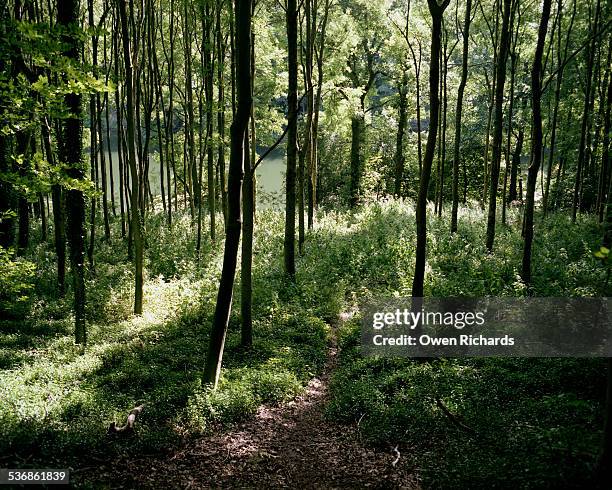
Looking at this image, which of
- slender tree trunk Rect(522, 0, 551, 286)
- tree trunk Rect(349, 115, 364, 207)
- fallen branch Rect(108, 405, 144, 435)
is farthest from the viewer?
tree trunk Rect(349, 115, 364, 207)

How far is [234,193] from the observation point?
23.2ft

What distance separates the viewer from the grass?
566 cm

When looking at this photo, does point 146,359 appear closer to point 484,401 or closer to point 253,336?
point 253,336

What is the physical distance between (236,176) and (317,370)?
4.40 meters

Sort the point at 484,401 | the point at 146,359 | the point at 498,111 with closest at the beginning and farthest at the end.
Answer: the point at 484,401, the point at 146,359, the point at 498,111

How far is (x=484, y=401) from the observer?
6.79 meters

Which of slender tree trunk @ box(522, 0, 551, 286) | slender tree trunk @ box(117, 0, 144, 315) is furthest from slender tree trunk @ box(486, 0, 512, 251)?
slender tree trunk @ box(117, 0, 144, 315)

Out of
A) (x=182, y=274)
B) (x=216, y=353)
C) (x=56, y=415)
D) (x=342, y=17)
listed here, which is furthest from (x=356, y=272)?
(x=342, y=17)

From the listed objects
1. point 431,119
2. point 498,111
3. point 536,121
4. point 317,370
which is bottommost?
point 317,370

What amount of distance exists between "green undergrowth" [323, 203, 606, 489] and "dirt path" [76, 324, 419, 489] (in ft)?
1.08

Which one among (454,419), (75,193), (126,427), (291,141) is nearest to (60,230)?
(75,193)

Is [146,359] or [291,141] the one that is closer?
[146,359]

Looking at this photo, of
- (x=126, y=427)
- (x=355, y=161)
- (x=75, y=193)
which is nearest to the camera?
(x=126, y=427)

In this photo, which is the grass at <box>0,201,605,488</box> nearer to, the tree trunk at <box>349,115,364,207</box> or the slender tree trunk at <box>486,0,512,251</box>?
the slender tree trunk at <box>486,0,512,251</box>
